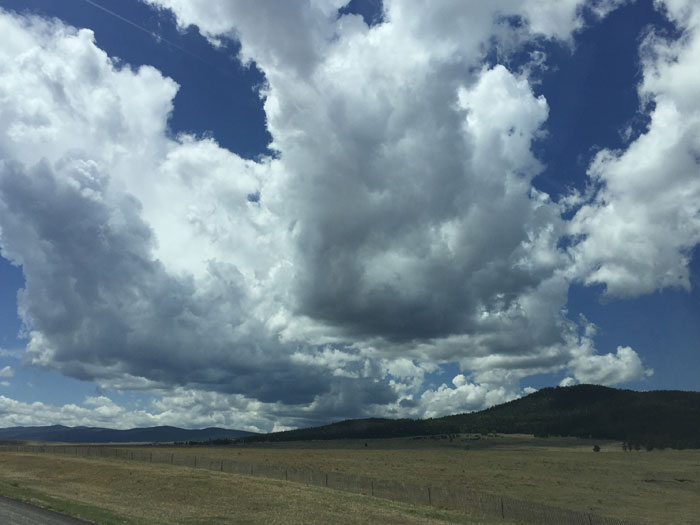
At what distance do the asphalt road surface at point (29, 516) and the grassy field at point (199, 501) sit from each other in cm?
118

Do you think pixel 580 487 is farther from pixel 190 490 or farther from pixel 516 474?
pixel 190 490

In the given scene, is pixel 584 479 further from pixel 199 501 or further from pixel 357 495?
pixel 199 501

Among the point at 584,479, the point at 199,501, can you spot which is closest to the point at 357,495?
the point at 199,501

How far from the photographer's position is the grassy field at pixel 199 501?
41.2m

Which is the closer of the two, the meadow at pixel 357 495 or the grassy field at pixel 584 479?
the meadow at pixel 357 495

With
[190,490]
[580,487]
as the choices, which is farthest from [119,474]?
[580,487]

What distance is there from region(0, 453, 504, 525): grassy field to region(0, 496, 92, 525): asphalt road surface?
46.3 inches

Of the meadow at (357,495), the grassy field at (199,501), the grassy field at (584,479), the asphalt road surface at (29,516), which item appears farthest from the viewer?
the grassy field at (584,479)

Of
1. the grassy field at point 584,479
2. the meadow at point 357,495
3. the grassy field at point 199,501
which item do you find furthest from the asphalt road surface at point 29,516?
the grassy field at point 584,479

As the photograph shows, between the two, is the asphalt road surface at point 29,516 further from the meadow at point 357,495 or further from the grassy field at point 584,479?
the grassy field at point 584,479

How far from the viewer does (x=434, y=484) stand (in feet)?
250

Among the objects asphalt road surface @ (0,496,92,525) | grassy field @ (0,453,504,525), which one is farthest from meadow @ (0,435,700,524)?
asphalt road surface @ (0,496,92,525)

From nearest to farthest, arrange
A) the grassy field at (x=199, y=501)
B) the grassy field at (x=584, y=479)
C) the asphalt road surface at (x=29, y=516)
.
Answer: the asphalt road surface at (x=29, y=516) → the grassy field at (x=199, y=501) → the grassy field at (x=584, y=479)

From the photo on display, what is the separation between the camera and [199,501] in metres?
50.1
